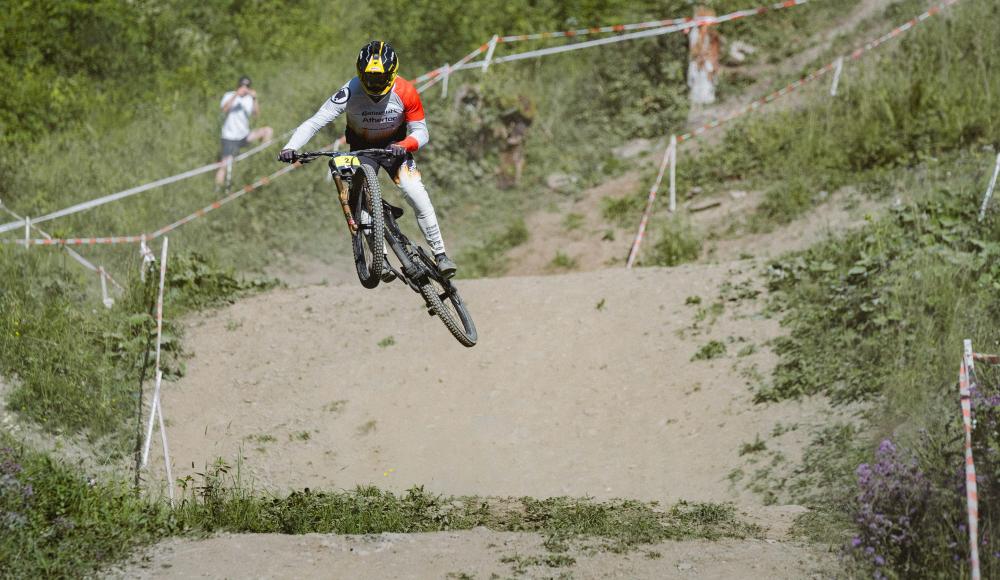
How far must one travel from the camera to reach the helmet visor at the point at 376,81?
8.57 metres

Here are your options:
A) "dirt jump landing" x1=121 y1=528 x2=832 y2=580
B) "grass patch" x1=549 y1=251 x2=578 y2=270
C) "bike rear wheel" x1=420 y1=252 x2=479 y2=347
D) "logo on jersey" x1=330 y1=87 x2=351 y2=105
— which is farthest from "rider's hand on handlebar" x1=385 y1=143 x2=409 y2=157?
"grass patch" x1=549 y1=251 x2=578 y2=270

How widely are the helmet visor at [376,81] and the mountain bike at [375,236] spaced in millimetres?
477

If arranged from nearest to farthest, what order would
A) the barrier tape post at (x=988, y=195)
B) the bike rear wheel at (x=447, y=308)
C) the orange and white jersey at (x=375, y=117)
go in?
the orange and white jersey at (x=375, y=117)
the bike rear wheel at (x=447, y=308)
the barrier tape post at (x=988, y=195)

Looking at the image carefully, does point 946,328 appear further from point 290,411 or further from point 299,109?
point 299,109

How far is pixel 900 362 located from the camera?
36.5ft

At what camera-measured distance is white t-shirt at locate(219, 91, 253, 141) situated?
58.9ft

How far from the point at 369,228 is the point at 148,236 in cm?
655

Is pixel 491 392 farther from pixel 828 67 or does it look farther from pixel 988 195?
pixel 828 67

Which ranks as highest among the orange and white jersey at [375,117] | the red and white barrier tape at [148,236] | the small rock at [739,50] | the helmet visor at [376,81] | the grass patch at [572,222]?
the small rock at [739,50]

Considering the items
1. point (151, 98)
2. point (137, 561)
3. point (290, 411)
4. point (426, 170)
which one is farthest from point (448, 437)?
point (151, 98)

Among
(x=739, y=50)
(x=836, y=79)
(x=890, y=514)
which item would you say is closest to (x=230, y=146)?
(x=836, y=79)

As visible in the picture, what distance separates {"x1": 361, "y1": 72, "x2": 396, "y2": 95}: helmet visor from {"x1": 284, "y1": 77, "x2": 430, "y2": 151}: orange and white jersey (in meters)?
0.17

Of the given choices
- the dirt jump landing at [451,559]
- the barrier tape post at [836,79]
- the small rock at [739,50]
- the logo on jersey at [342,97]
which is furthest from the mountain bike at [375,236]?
the small rock at [739,50]

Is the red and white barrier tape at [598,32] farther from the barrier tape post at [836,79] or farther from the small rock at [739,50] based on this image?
the barrier tape post at [836,79]
